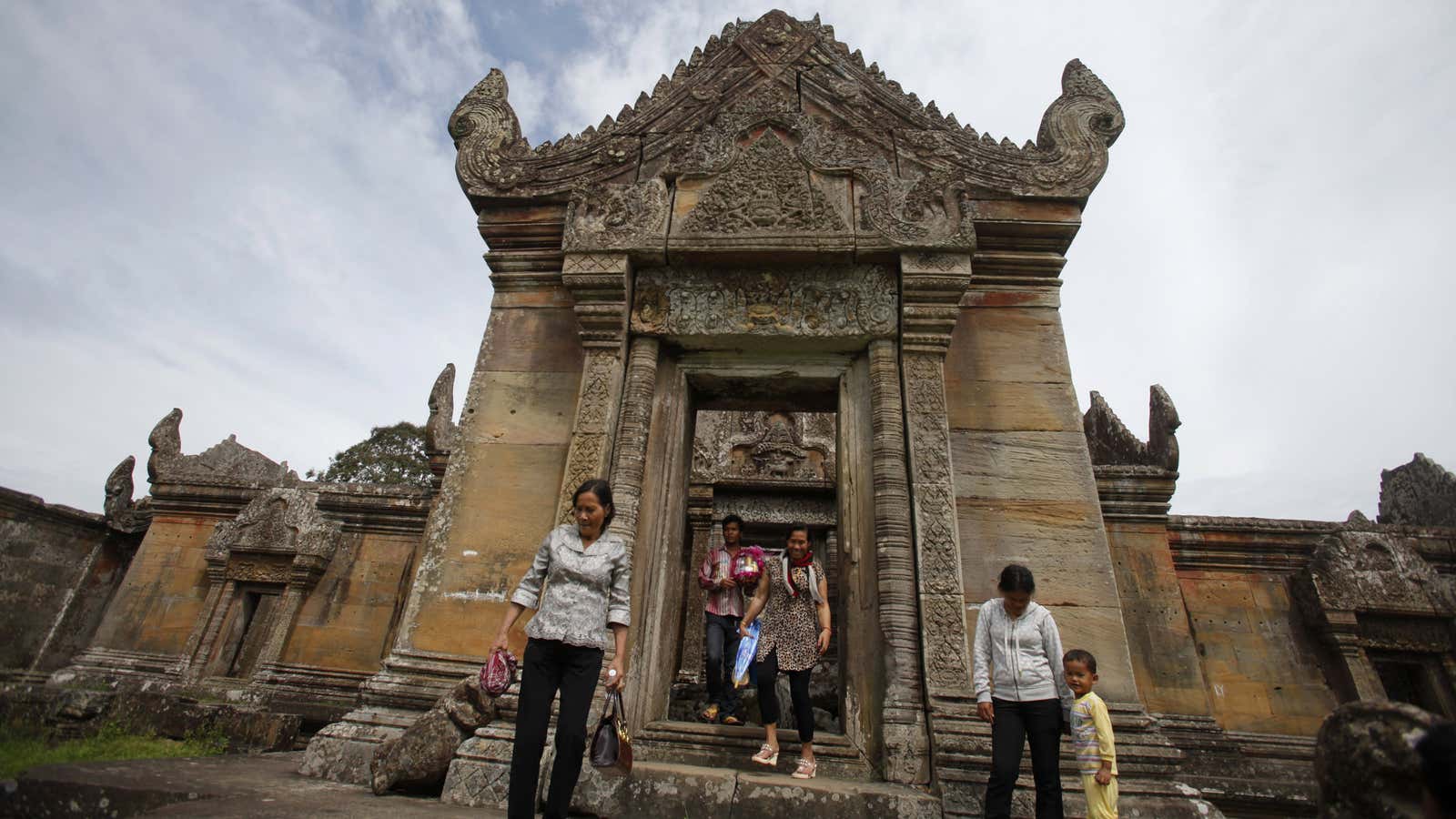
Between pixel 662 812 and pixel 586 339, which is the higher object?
pixel 586 339

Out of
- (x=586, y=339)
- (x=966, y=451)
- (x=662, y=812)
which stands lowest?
(x=662, y=812)

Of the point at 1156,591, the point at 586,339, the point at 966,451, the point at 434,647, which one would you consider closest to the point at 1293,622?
the point at 1156,591

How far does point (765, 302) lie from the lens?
6.02 metres

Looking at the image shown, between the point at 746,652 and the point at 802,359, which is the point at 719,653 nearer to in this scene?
the point at 746,652

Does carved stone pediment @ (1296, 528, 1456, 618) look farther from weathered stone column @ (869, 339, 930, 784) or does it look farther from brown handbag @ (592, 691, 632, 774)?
brown handbag @ (592, 691, 632, 774)

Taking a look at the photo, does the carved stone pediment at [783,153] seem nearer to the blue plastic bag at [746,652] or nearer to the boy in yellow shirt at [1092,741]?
the blue plastic bag at [746,652]

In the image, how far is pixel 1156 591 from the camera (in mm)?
6836

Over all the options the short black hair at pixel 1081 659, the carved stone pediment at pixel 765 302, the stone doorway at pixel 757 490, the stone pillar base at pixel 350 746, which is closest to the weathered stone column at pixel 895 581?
the carved stone pediment at pixel 765 302

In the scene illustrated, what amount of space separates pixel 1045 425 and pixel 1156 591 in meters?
2.56

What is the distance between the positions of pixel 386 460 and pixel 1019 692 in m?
33.7

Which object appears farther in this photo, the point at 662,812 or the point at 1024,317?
the point at 1024,317

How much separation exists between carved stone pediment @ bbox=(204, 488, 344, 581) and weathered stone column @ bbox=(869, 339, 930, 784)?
7290 millimetres

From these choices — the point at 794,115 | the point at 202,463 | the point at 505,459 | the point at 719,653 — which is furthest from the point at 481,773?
the point at 202,463

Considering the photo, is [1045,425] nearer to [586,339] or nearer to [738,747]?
Answer: [738,747]
